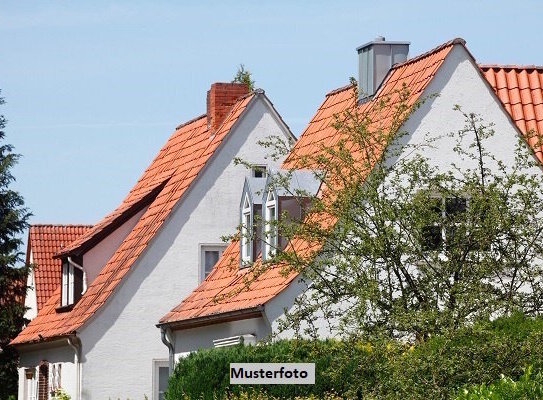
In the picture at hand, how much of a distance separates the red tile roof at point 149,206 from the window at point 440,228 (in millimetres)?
16160

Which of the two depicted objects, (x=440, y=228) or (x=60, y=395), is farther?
(x=60, y=395)

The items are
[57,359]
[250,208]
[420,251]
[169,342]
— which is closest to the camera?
[420,251]

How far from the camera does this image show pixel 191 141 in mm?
38562

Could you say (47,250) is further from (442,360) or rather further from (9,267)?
(442,360)

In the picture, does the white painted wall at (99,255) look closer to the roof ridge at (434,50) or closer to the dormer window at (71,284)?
the dormer window at (71,284)

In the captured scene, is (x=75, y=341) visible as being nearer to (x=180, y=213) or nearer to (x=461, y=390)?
(x=180, y=213)

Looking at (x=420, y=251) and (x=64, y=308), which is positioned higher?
(x=64, y=308)

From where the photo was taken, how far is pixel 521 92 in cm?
2973

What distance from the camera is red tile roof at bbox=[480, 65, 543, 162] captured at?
93.4 feet

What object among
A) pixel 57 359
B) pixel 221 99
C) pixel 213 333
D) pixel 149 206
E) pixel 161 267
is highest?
pixel 221 99

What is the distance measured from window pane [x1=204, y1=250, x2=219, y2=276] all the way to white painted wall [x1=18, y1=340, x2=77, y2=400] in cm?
402

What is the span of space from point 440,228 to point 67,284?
876 inches

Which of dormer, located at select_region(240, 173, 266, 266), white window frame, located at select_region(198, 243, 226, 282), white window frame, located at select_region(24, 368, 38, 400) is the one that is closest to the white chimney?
dormer, located at select_region(240, 173, 266, 266)

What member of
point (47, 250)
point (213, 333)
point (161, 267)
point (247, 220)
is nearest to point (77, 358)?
point (161, 267)
